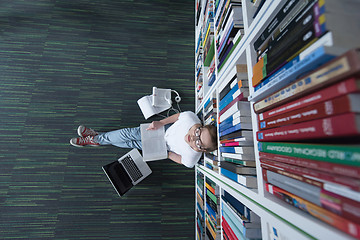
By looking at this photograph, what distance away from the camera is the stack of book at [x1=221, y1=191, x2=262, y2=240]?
2.65ft

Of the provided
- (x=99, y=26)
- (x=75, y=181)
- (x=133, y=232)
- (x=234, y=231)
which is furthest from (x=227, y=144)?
(x=99, y=26)

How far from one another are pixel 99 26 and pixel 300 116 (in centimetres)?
267

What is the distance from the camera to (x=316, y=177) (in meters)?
0.45

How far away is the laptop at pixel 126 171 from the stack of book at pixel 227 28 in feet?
4.33

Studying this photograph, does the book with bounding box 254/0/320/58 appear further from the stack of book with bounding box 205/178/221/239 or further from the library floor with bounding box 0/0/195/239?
the library floor with bounding box 0/0/195/239

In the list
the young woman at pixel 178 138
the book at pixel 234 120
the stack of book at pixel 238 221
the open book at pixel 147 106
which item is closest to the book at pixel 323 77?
the book at pixel 234 120

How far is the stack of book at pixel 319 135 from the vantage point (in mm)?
374

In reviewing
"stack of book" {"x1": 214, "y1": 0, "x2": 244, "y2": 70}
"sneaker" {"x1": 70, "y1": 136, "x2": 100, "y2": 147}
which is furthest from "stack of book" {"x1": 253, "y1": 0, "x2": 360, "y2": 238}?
"sneaker" {"x1": 70, "y1": 136, "x2": 100, "y2": 147}

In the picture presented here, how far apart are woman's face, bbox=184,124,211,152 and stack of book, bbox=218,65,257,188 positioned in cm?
17

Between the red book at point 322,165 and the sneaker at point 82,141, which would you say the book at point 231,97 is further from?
the sneaker at point 82,141

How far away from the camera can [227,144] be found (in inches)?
40.1

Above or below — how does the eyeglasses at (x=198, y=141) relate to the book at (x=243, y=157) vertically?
above

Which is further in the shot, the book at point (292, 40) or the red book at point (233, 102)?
the red book at point (233, 102)

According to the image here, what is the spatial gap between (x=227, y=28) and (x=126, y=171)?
5.24ft
